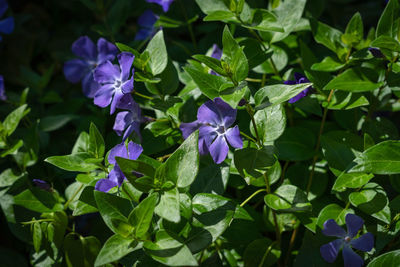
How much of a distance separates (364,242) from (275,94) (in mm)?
573

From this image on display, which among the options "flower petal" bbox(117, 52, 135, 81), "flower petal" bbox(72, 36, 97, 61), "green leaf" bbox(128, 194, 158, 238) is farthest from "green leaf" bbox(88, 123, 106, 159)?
"flower petal" bbox(72, 36, 97, 61)

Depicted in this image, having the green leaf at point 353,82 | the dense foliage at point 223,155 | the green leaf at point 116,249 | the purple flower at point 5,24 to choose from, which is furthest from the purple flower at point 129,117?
the purple flower at point 5,24

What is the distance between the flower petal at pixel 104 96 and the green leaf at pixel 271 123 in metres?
0.54

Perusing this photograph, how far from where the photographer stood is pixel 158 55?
148 cm

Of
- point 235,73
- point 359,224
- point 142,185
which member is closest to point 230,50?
point 235,73

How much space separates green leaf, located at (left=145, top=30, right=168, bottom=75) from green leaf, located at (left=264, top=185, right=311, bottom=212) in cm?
59

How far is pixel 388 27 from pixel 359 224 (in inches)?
27.2

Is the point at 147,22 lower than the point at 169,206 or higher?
higher

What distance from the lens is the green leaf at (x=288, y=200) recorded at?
133 centimetres

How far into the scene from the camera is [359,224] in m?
1.32

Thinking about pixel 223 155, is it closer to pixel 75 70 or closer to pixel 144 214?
pixel 144 214

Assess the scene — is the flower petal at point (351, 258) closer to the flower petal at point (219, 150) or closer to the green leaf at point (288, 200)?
the green leaf at point (288, 200)

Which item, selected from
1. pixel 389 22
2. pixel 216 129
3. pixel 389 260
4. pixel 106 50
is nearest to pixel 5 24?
pixel 106 50

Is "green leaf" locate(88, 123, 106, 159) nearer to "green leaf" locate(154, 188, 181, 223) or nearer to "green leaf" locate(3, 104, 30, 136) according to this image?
"green leaf" locate(154, 188, 181, 223)
